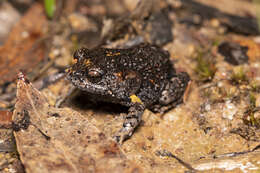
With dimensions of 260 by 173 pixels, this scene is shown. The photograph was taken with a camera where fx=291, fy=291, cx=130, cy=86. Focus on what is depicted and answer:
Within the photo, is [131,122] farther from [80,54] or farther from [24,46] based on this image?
[24,46]

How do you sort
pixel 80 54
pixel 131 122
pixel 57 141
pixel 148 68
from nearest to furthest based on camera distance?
pixel 57 141, pixel 131 122, pixel 80 54, pixel 148 68

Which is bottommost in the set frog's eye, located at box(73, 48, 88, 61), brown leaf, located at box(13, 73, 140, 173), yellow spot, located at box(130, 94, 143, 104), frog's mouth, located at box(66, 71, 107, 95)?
brown leaf, located at box(13, 73, 140, 173)

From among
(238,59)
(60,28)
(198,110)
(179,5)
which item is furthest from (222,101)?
(60,28)

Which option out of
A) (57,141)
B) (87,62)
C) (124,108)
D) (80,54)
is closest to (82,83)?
(87,62)

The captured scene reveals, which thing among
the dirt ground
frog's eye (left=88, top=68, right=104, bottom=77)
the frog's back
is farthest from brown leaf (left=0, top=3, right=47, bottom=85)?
the frog's back

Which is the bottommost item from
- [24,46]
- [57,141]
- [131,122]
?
[57,141]

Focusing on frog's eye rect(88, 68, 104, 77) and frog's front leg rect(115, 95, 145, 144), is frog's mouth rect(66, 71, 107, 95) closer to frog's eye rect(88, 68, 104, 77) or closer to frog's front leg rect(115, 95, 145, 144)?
frog's eye rect(88, 68, 104, 77)

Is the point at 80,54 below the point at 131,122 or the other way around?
the other way around
